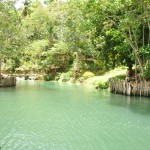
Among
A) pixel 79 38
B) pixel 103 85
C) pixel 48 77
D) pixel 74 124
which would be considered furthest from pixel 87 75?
pixel 74 124

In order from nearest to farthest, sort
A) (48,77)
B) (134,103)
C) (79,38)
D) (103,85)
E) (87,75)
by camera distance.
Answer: (134,103)
(103,85)
(79,38)
(87,75)
(48,77)

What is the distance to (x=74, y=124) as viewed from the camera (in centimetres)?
1553

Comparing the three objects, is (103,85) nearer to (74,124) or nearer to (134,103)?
(134,103)

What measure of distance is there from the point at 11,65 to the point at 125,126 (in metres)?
41.5

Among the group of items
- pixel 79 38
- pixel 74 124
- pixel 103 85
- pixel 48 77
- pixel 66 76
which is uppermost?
pixel 79 38

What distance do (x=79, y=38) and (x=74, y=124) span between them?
29105 millimetres

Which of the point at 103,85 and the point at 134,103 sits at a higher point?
the point at 103,85

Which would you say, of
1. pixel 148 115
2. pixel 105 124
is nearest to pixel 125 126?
pixel 105 124

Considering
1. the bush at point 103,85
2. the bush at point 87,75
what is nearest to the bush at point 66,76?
the bush at point 87,75

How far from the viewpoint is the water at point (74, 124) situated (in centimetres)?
1198

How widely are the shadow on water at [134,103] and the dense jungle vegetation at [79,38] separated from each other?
8.70 feet

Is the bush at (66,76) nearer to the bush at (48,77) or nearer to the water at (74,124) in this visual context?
the bush at (48,77)

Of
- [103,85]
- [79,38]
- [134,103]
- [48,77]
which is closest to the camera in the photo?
[134,103]

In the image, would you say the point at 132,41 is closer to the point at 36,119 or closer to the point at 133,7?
the point at 133,7
